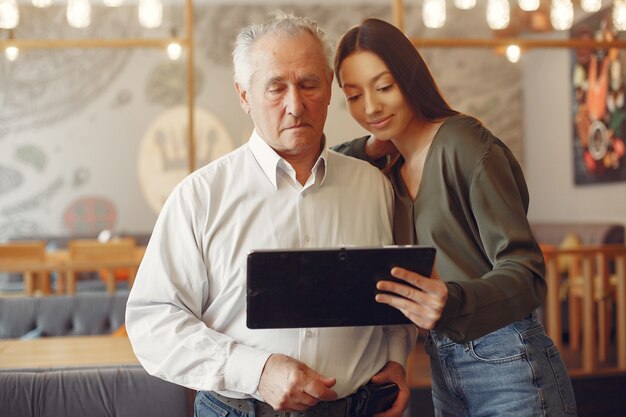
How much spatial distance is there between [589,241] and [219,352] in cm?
657

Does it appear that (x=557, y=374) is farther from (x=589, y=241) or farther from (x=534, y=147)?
(x=534, y=147)

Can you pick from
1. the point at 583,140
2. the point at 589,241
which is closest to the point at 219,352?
the point at 589,241

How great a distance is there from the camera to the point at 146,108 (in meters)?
9.54

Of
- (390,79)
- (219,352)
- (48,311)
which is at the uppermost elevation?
(390,79)

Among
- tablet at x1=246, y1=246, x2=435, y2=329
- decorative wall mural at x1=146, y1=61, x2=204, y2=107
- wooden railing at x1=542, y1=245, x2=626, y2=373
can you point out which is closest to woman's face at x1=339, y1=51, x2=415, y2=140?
tablet at x1=246, y1=246, x2=435, y2=329

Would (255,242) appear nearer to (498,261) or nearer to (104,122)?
(498,261)

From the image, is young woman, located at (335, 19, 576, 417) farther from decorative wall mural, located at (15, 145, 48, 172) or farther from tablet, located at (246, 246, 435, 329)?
decorative wall mural, located at (15, 145, 48, 172)

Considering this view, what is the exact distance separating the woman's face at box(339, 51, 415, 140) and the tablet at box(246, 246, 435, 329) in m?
0.51

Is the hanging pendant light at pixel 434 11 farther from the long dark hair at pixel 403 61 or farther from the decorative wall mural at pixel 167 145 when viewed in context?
the decorative wall mural at pixel 167 145

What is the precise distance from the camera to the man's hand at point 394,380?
1.69 metres

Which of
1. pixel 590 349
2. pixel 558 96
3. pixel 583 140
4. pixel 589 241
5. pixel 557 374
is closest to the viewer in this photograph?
pixel 557 374

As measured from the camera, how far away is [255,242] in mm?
1660

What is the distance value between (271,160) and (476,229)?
19.7 inches

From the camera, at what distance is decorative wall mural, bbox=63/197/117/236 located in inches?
372
